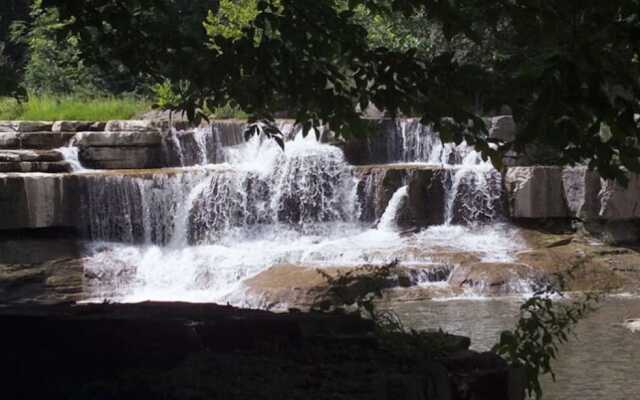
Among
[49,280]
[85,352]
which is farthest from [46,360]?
[49,280]

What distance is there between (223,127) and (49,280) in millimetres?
5481

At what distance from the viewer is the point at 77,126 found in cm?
1961

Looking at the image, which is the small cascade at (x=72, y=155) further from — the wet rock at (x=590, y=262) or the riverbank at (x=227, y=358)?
the riverbank at (x=227, y=358)

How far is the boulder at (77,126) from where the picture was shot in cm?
1950

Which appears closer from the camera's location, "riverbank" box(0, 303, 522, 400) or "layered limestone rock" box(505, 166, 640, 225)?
"riverbank" box(0, 303, 522, 400)

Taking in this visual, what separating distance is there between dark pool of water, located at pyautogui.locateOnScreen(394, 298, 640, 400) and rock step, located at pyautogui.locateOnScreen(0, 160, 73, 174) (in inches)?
295

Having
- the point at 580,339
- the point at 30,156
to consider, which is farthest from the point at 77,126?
the point at 580,339

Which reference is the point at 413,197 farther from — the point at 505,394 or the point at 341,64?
the point at 505,394

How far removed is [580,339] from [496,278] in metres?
3.46

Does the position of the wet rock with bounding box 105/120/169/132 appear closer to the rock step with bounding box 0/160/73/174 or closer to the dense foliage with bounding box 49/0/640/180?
the rock step with bounding box 0/160/73/174

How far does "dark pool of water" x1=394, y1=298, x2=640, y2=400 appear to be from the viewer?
8234 millimetres

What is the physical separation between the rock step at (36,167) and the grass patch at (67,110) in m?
3.06

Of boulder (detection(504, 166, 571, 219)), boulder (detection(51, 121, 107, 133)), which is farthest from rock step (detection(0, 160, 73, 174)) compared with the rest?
boulder (detection(504, 166, 571, 219))

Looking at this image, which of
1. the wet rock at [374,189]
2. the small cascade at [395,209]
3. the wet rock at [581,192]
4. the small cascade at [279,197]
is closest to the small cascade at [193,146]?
the small cascade at [279,197]
